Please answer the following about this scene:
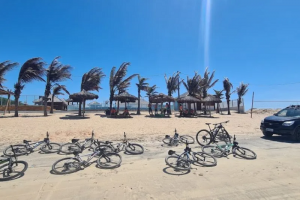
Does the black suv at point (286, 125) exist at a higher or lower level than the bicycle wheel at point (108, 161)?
higher

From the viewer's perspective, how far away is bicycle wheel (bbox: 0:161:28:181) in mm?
4280

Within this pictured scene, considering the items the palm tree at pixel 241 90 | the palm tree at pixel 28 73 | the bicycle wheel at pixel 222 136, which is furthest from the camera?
the palm tree at pixel 241 90

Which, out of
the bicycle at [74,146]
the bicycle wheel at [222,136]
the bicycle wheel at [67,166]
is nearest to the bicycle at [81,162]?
the bicycle wheel at [67,166]

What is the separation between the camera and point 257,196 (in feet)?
11.6

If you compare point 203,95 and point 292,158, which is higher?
point 203,95

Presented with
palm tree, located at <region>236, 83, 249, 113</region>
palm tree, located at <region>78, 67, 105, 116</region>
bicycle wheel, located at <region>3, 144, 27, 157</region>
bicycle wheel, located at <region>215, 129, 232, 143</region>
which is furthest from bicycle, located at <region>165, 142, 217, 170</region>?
palm tree, located at <region>236, 83, 249, 113</region>

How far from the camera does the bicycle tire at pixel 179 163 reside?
16.2 ft

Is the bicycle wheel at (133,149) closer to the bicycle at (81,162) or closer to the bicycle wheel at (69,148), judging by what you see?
the bicycle at (81,162)

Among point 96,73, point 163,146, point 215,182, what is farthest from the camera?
point 96,73

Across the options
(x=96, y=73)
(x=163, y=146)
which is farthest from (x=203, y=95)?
(x=163, y=146)

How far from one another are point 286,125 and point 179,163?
699 cm

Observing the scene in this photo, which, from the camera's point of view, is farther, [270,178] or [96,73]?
[96,73]

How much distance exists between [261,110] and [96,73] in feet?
93.8

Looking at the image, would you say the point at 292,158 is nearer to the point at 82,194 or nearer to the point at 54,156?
the point at 82,194
